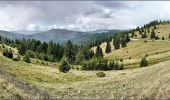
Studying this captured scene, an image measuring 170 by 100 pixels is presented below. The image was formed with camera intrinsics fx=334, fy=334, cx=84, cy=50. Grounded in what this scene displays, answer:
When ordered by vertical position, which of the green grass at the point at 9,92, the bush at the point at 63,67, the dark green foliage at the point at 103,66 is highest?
the green grass at the point at 9,92

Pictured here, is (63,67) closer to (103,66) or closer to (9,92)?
(103,66)

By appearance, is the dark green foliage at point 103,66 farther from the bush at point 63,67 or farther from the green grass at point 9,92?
the green grass at point 9,92

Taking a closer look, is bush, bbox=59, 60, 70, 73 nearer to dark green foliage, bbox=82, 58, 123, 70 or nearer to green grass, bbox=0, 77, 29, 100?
dark green foliage, bbox=82, 58, 123, 70

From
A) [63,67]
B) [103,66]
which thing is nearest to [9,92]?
[63,67]

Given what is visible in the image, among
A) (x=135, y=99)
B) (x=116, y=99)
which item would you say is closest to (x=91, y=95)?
(x=116, y=99)

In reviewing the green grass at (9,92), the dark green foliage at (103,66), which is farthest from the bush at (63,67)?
the green grass at (9,92)

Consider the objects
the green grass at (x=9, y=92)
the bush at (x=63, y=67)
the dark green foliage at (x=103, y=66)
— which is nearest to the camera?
the green grass at (x=9, y=92)

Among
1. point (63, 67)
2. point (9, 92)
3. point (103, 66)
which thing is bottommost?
point (103, 66)

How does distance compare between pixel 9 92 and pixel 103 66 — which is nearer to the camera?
pixel 9 92

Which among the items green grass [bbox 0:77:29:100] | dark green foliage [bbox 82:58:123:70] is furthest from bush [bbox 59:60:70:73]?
green grass [bbox 0:77:29:100]

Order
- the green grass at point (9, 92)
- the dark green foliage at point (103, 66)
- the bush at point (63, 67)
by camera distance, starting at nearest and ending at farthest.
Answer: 1. the green grass at point (9, 92)
2. the bush at point (63, 67)
3. the dark green foliage at point (103, 66)

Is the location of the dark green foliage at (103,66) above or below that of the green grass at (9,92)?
below

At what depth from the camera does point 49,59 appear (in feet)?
650

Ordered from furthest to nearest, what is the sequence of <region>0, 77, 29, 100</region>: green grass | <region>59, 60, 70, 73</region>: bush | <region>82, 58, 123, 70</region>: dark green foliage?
<region>82, 58, 123, 70</region>: dark green foliage < <region>59, 60, 70, 73</region>: bush < <region>0, 77, 29, 100</region>: green grass
